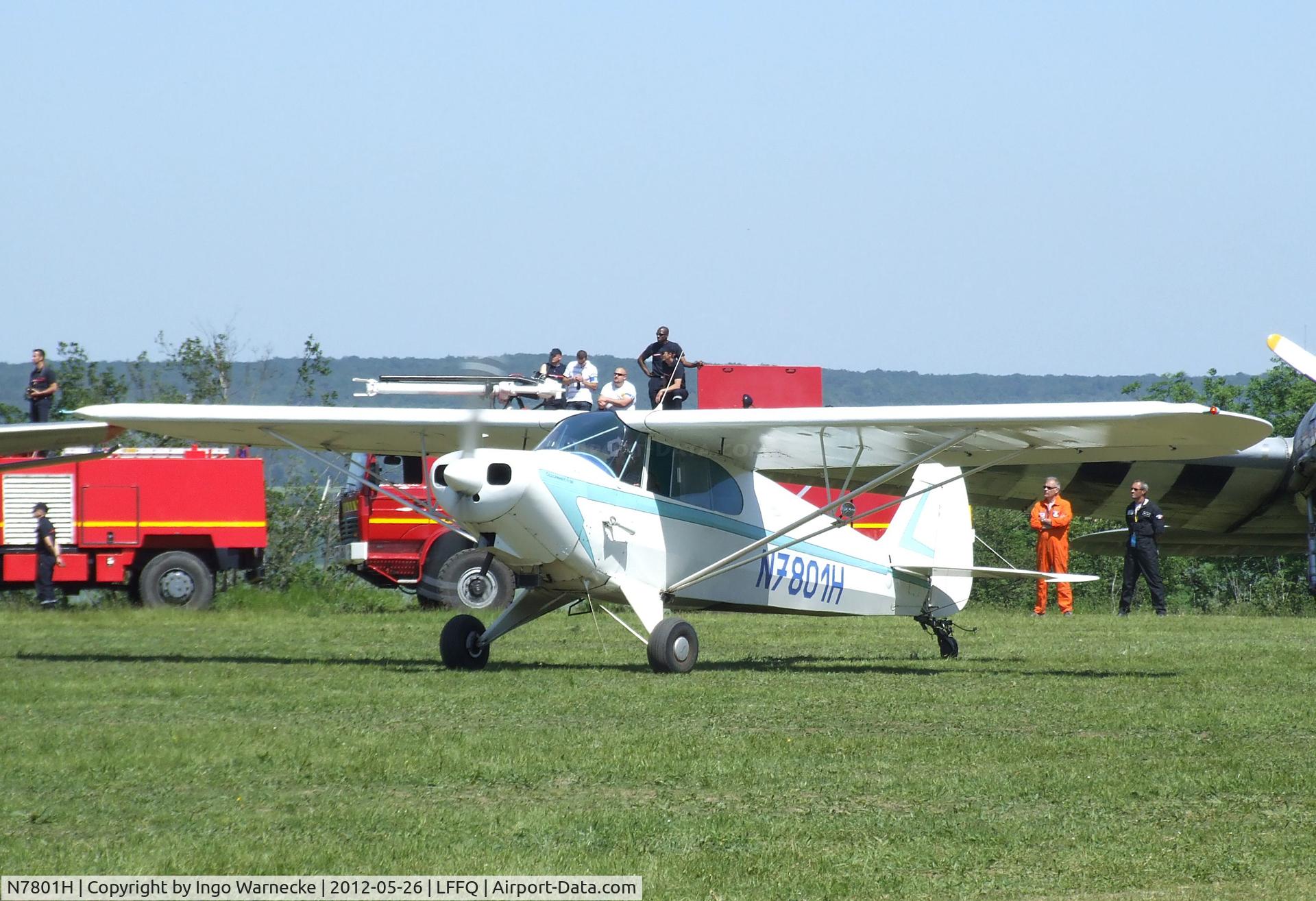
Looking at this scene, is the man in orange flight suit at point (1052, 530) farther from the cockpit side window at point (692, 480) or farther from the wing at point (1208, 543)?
the cockpit side window at point (692, 480)

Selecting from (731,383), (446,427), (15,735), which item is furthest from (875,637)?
(15,735)

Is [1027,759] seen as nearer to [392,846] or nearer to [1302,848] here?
[1302,848]

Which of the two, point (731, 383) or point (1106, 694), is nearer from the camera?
point (1106, 694)

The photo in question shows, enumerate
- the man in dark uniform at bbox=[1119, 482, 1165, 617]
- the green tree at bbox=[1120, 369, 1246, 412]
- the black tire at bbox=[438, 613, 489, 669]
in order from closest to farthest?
the black tire at bbox=[438, 613, 489, 669], the man in dark uniform at bbox=[1119, 482, 1165, 617], the green tree at bbox=[1120, 369, 1246, 412]

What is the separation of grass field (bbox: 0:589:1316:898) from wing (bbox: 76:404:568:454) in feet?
7.58

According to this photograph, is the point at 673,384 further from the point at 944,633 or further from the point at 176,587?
the point at 176,587

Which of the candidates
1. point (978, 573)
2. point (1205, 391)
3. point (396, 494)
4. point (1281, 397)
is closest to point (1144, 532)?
point (978, 573)

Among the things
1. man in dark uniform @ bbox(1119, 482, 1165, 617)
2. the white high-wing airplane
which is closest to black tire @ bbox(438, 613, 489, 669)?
the white high-wing airplane

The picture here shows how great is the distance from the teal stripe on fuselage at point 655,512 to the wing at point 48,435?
6.03 meters

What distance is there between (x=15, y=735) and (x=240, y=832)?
11.1 ft

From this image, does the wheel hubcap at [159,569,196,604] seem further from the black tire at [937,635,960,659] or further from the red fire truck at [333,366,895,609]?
the black tire at [937,635,960,659]

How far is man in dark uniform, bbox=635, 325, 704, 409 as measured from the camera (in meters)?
19.3

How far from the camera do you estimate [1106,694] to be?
441 inches

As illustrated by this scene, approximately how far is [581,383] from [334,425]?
246 inches
